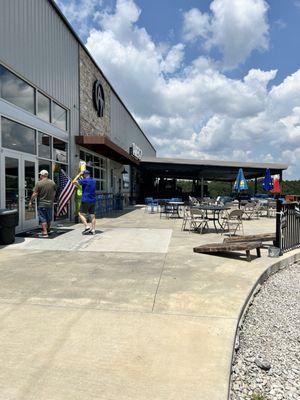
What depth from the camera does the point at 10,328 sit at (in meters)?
3.26

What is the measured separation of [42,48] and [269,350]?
10031 mm

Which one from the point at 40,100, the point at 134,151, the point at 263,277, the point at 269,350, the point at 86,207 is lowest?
the point at 269,350

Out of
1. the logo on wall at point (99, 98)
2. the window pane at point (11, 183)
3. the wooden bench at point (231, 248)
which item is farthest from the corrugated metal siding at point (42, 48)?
the wooden bench at point (231, 248)

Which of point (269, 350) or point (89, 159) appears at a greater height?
point (89, 159)

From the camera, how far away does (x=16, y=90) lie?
8906 mm

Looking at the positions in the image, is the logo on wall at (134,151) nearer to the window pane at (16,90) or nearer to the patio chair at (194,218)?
the patio chair at (194,218)

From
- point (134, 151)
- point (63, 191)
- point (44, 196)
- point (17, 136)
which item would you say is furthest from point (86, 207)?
point (134, 151)

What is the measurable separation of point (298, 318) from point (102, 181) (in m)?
15.1

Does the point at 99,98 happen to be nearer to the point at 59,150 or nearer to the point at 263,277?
the point at 59,150

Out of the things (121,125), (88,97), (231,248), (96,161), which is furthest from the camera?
(121,125)

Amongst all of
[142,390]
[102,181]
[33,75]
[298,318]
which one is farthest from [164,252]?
[102,181]

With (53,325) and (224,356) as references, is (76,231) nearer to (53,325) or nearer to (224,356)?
(53,325)

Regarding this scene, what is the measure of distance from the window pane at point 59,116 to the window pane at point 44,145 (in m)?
0.83

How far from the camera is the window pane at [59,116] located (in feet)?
37.5
